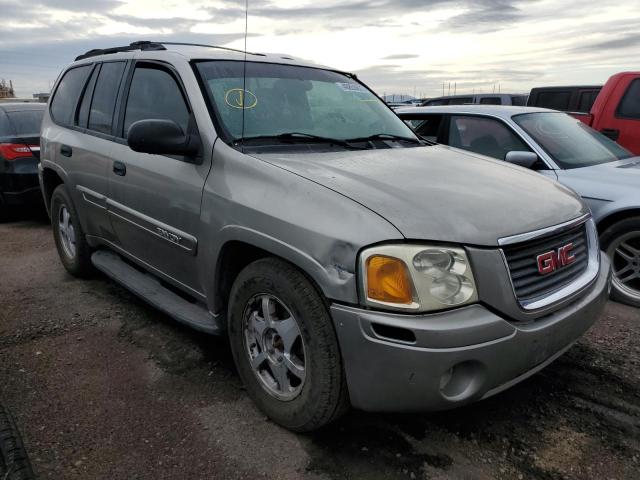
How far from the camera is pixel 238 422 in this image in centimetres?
261

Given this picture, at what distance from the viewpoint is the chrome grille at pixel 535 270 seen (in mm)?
2150

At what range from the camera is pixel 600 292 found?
258cm

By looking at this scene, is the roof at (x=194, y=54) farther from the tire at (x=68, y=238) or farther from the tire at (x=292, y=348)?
the tire at (x=292, y=348)

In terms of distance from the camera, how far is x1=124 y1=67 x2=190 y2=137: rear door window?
3070mm

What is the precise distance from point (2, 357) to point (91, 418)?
1049 millimetres

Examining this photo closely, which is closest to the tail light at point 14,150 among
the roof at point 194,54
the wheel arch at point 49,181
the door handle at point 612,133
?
the wheel arch at point 49,181

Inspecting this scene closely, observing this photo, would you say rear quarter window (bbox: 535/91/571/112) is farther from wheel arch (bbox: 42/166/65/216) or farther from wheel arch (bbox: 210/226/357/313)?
wheel arch (bbox: 210/226/357/313)

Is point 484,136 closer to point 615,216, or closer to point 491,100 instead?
point 615,216

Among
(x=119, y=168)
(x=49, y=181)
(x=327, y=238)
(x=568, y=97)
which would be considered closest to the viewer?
(x=327, y=238)

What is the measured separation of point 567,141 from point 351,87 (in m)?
2.30

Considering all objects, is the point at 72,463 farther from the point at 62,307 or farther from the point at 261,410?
the point at 62,307

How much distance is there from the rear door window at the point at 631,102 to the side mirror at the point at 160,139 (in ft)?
17.3

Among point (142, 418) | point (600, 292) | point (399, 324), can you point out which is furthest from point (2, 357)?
point (600, 292)

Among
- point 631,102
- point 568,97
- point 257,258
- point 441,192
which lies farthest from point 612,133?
point 568,97
